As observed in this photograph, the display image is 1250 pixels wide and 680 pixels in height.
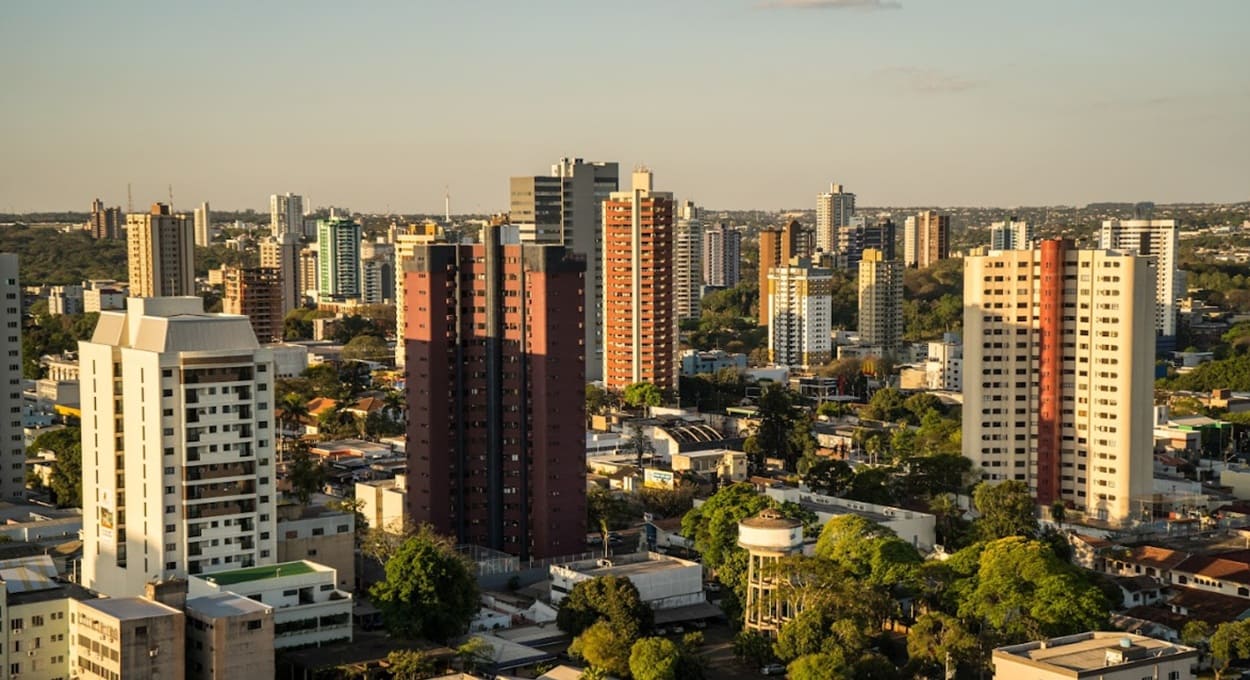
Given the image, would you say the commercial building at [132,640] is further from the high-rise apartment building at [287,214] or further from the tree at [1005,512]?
the high-rise apartment building at [287,214]

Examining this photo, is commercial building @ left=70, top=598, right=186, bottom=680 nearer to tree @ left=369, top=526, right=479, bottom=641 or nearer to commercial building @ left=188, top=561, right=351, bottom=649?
commercial building @ left=188, top=561, right=351, bottom=649

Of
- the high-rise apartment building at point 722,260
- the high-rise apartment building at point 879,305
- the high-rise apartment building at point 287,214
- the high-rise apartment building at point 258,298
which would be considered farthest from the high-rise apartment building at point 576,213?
the high-rise apartment building at point 287,214

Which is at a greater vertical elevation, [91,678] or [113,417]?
[113,417]

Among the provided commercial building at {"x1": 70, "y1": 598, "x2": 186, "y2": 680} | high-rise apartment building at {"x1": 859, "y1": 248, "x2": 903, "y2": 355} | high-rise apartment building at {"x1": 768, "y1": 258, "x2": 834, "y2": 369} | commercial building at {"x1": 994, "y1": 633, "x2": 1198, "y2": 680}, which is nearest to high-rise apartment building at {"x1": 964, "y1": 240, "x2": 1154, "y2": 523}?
commercial building at {"x1": 994, "y1": 633, "x2": 1198, "y2": 680}

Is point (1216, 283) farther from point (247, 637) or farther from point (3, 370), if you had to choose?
point (247, 637)

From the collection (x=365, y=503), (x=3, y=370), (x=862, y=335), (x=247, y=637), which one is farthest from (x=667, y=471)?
(x=862, y=335)

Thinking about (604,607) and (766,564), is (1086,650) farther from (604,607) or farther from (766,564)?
(604,607)

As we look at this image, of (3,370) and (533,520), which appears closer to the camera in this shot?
(533,520)
